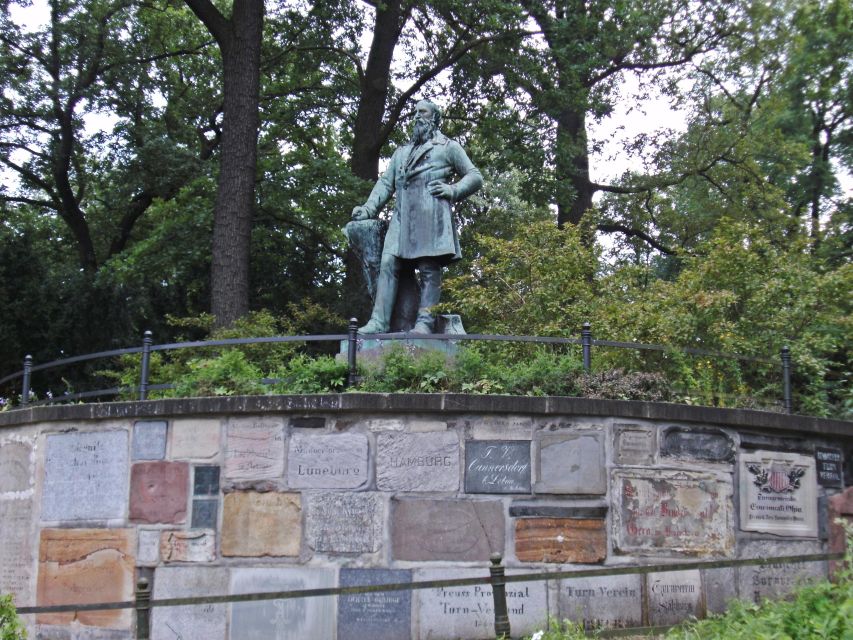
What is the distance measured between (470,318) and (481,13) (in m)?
6.50

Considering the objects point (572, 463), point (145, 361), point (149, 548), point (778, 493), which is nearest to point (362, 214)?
point (145, 361)

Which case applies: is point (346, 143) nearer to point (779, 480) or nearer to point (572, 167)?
point (572, 167)

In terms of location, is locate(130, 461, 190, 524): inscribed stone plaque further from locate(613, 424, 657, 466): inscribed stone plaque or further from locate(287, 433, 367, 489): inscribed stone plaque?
locate(613, 424, 657, 466): inscribed stone plaque

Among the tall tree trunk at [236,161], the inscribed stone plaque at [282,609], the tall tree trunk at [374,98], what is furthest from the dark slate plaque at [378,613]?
the tall tree trunk at [374,98]

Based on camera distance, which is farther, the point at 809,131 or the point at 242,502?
the point at 809,131

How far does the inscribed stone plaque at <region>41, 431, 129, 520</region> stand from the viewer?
8.44 metres

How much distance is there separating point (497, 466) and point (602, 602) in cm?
127

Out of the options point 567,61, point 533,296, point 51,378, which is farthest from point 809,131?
point 51,378

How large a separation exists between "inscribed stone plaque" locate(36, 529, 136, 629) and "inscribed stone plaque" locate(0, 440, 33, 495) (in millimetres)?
565

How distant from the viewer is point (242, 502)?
812 cm

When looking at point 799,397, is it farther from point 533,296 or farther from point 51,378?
point 51,378

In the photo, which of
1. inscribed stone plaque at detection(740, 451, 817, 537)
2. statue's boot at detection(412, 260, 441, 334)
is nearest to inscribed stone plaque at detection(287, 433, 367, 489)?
statue's boot at detection(412, 260, 441, 334)

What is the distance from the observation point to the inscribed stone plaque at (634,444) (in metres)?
8.13

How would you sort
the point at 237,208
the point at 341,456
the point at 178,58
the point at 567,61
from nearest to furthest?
the point at 341,456 < the point at 237,208 < the point at 567,61 < the point at 178,58
